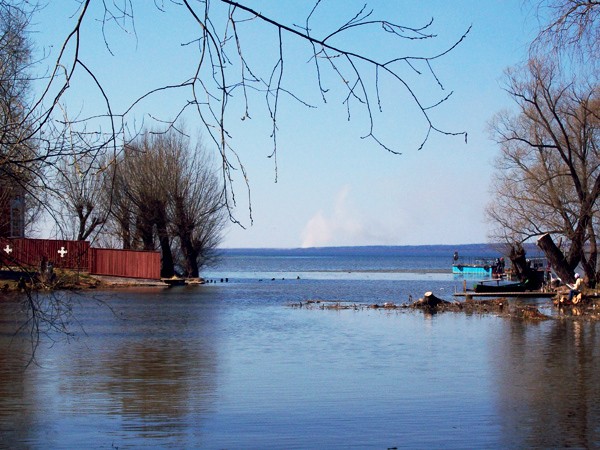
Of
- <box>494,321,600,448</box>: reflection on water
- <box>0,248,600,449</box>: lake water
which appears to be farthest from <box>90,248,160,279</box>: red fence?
<box>494,321,600,448</box>: reflection on water

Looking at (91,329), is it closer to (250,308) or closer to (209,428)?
(250,308)

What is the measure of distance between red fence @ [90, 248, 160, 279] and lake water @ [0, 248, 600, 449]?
25530 millimetres

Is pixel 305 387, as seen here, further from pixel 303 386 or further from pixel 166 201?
pixel 166 201

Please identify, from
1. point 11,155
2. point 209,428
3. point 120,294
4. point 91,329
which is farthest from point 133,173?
point 11,155

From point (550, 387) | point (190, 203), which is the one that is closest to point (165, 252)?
point (190, 203)

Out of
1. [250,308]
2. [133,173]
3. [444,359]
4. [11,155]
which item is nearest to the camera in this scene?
[11,155]

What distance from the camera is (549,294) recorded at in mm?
40938

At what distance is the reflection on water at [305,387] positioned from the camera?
10.7 metres

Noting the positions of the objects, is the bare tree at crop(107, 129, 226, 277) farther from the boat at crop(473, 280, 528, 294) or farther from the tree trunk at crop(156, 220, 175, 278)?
the boat at crop(473, 280, 528, 294)

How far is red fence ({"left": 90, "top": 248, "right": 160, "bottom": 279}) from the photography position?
51.9 m

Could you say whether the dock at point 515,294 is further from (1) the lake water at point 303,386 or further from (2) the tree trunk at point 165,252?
(2) the tree trunk at point 165,252

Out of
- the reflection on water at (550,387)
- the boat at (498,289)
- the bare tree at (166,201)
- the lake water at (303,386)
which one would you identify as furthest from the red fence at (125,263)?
the reflection on water at (550,387)

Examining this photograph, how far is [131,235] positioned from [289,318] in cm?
2959

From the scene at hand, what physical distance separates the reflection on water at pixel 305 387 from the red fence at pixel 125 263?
25.6 meters
